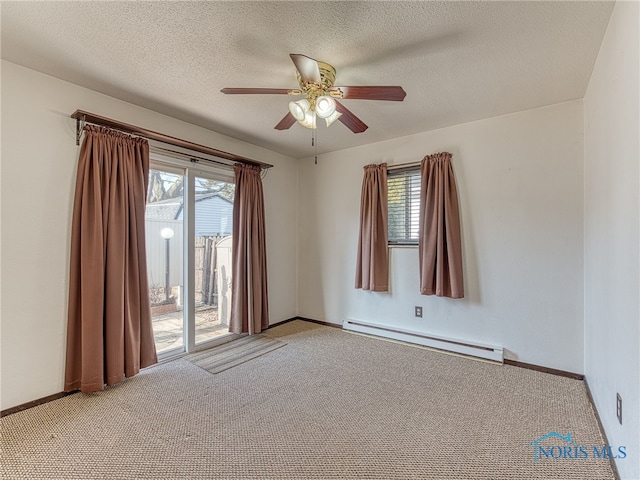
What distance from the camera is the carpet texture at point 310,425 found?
5.35ft

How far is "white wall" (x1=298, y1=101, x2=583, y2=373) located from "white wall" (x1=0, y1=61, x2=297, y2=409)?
10.2 feet

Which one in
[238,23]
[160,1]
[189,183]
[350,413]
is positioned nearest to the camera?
[160,1]

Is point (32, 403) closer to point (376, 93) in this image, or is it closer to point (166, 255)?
point (166, 255)

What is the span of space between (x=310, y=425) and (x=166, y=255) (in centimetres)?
223

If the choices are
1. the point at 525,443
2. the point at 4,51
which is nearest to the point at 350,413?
the point at 525,443

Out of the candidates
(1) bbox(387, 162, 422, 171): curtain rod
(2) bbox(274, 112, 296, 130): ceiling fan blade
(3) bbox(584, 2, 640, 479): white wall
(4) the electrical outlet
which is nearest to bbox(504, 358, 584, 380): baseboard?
(3) bbox(584, 2, 640, 479): white wall

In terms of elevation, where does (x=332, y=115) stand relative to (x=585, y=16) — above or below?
below

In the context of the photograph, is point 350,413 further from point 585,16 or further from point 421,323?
point 585,16

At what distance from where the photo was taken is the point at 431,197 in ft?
11.1

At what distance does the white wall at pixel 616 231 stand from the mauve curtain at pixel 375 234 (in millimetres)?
1952

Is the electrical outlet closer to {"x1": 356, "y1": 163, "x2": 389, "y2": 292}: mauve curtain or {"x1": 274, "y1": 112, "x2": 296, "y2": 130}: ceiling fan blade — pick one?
{"x1": 356, "y1": 163, "x2": 389, "y2": 292}: mauve curtain

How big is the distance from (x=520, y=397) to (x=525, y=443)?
637mm

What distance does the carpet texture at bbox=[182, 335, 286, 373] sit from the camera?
9.86 feet

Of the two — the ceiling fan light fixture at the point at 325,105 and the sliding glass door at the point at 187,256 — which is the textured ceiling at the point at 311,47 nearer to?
the ceiling fan light fixture at the point at 325,105
